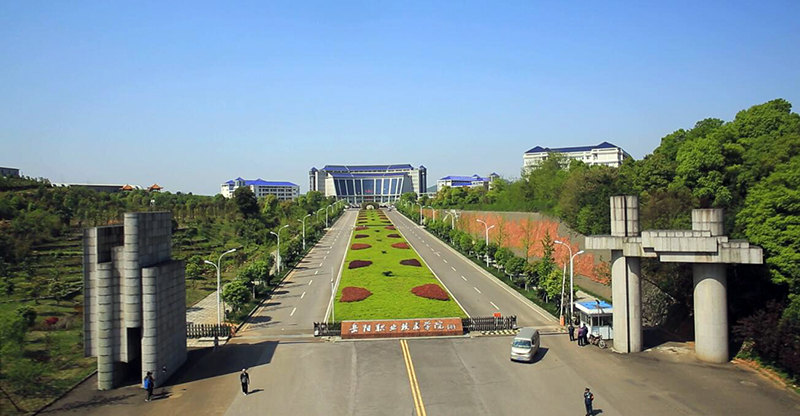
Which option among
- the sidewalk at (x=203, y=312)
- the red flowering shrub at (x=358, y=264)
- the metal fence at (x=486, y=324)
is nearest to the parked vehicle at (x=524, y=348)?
the metal fence at (x=486, y=324)

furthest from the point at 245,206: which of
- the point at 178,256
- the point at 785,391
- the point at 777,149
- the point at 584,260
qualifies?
the point at 785,391

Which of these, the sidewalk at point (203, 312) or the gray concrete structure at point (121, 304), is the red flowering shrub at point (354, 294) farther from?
the gray concrete structure at point (121, 304)

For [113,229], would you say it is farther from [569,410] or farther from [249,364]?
[569,410]

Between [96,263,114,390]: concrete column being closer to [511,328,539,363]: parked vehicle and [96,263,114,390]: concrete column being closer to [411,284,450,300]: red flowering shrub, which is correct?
[511,328,539,363]: parked vehicle

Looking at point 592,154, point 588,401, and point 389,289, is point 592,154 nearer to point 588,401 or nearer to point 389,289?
point 389,289

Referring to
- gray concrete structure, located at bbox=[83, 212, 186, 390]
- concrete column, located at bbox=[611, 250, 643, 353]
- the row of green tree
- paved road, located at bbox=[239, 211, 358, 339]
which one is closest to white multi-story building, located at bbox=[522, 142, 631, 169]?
the row of green tree

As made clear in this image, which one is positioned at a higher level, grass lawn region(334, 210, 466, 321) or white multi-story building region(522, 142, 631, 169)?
white multi-story building region(522, 142, 631, 169)
